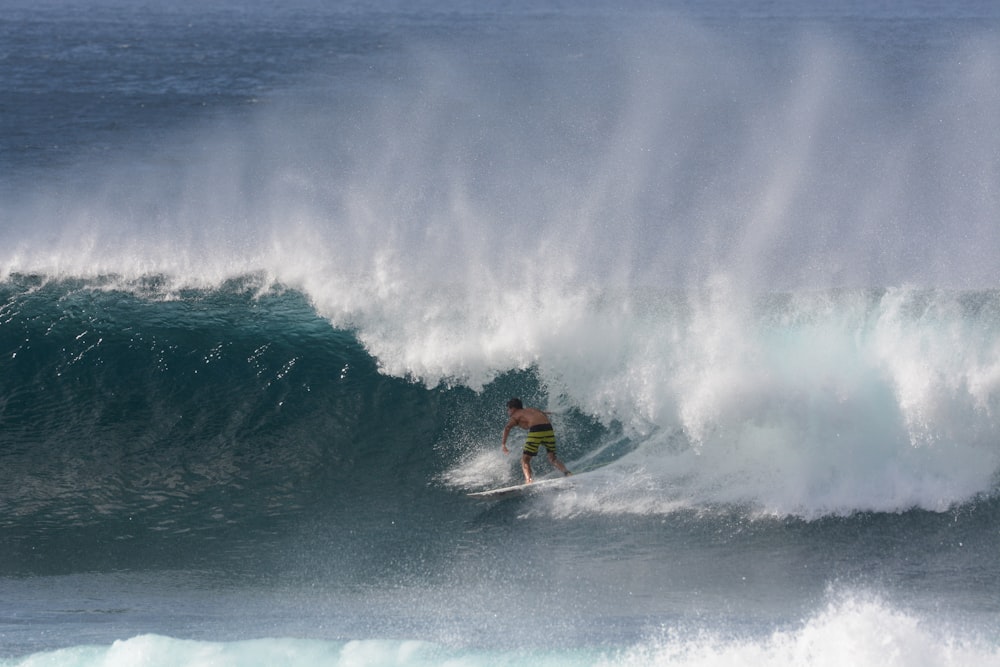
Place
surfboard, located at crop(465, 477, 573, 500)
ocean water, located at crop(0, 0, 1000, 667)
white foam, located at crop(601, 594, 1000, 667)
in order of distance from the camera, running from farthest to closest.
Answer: surfboard, located at crop(465, 477, 573, 500) → ocean water, located at crop(0, 0, 1000, 667) → white foam, located at crop(601, 594, 1000, 667)

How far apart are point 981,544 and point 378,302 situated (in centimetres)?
823

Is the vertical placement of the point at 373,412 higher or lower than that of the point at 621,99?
lower

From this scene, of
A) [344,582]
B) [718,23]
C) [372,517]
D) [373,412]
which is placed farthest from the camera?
[718,23]

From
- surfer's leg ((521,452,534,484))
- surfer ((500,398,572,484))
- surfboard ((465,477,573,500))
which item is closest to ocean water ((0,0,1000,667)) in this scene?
surfboard ((465,477,573,500))

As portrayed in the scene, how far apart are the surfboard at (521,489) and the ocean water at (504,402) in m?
0.16

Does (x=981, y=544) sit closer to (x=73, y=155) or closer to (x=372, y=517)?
(x=372, y=517)

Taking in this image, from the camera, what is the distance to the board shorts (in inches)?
463

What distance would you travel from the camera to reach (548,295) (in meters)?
14.3

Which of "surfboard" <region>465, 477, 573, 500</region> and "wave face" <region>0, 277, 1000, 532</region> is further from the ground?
"wave face" <region>0, 277, 1000, 532</region>

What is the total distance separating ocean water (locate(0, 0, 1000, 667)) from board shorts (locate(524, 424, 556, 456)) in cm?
51

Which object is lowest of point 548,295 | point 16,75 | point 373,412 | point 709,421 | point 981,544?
point 981,544

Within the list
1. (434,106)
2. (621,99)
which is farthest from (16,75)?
(621,99)

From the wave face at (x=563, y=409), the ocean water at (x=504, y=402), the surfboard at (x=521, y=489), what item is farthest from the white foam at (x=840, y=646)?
the surfboard at (x=521, y=489)

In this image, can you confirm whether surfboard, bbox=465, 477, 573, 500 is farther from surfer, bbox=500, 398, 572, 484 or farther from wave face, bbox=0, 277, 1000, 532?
wave face, bbox=0, 277, 1000, 532
